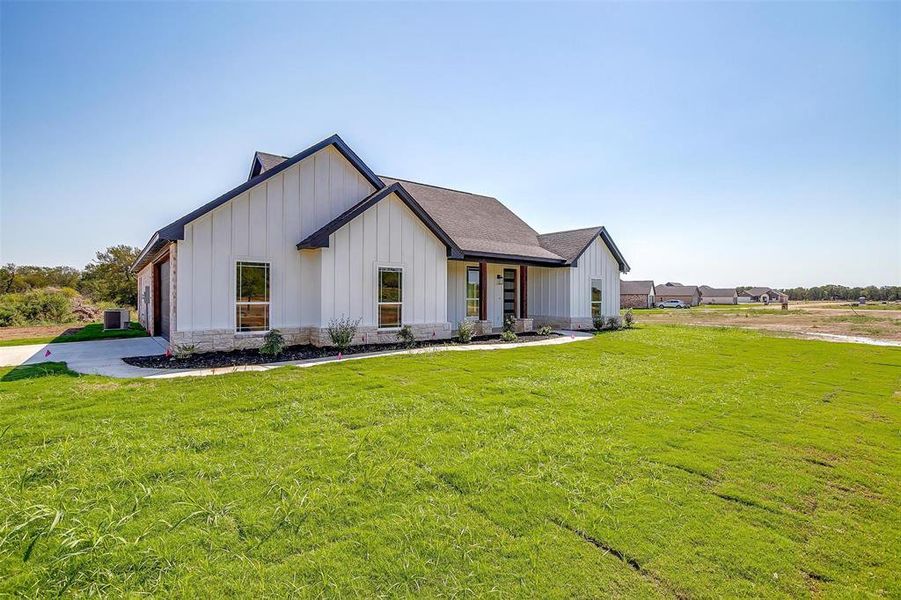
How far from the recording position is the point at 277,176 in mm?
11547

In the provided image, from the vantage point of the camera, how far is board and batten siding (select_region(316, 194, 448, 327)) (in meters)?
11.6

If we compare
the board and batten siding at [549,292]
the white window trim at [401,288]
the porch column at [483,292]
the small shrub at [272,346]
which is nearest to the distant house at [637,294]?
the board and batten siding at [549,292]

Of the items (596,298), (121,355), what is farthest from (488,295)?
(121,355)

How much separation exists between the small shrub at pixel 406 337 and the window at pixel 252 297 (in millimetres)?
3756

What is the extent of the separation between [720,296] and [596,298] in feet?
322

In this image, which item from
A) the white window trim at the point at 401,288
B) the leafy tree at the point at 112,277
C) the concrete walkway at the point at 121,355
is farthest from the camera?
the leafy tree at the point at 112,277

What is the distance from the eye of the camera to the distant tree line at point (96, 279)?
29.3 meters

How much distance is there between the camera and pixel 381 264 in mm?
12383

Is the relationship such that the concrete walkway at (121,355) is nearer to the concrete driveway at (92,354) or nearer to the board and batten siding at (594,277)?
the concrete driveway at (92,354)

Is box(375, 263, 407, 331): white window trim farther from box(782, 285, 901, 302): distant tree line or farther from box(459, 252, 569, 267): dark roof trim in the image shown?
box(782, 285, 901, 302): distant tree line

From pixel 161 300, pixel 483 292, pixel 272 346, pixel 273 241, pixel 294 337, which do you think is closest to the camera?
pixel 272 346

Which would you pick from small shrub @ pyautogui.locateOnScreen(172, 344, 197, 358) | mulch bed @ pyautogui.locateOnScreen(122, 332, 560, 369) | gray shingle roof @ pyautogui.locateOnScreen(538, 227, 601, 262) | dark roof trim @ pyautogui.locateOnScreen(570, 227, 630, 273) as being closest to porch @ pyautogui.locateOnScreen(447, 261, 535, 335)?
gray shingle roof @ pyautogui.locateOnScreen(538, 227, 601, 262)

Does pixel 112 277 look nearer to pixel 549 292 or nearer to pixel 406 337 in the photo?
pixel 406 337

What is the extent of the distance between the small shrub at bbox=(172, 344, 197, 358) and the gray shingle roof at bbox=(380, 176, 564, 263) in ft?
27.9
